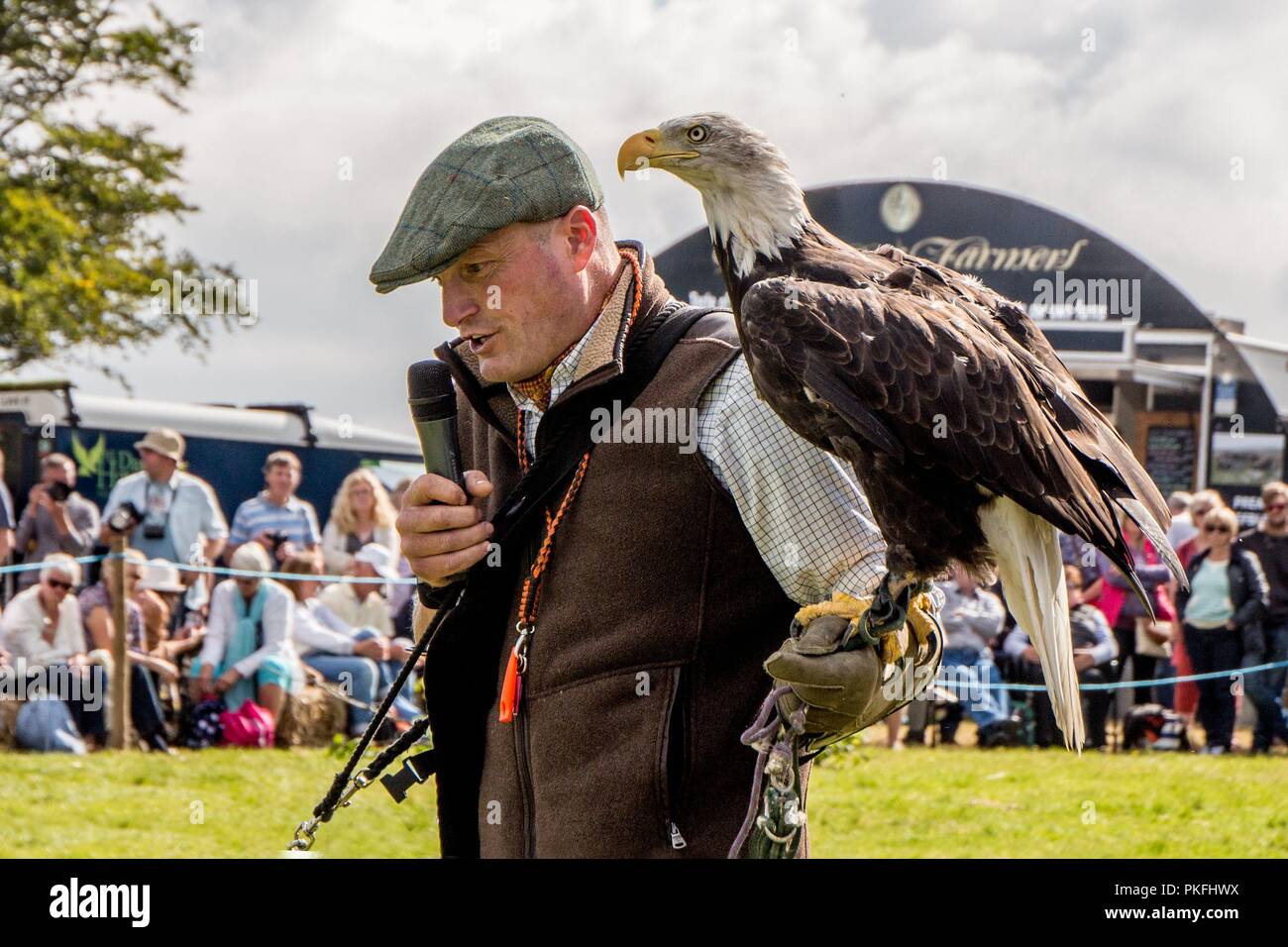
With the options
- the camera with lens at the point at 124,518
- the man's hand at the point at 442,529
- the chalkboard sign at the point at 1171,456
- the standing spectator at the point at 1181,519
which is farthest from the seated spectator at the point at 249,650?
the chalkboard sign at the point at 1171,456

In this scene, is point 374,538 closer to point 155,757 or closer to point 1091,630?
point 155,757

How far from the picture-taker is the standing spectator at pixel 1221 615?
9703mm

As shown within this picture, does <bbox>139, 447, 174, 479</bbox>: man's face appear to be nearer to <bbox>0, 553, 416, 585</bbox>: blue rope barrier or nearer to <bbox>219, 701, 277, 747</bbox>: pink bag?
<bbox>0, 553, 416, 585</bbox>: blue rope barrier

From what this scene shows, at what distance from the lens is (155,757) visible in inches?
325

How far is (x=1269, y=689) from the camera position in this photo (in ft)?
32.0

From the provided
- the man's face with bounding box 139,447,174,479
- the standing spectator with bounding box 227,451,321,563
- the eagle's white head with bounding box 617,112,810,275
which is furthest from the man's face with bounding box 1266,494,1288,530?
the eagle's white head with bounding box 617,112,810,275

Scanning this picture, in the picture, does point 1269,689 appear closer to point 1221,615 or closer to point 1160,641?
point 1221,615

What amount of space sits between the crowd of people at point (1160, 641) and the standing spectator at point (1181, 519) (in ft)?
1.63

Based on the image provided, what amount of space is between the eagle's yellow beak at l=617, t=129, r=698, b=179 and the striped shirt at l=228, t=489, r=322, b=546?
7253 millimetres

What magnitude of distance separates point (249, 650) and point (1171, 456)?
7734mm

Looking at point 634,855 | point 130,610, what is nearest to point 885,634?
point 634,855

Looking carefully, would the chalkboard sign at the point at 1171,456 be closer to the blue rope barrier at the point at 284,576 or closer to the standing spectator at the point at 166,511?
the blue rope barrier at the point at 284,576

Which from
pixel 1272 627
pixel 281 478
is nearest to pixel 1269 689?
pixel 1272 627

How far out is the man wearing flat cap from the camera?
7.72ft
